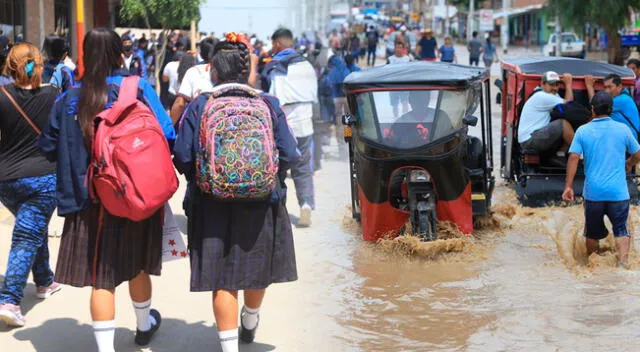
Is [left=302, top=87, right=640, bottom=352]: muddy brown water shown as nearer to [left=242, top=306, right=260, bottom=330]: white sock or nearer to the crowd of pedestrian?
[left=242, top=306, right=260, bottom=330]: white sock

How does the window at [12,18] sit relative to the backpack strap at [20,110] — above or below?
above

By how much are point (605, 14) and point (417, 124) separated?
98.5 feet

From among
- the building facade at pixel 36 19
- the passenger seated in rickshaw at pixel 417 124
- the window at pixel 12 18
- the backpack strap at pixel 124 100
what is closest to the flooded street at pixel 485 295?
the passenger seated in rickshaw at pixel 417 124

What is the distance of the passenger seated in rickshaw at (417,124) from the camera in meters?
8.41

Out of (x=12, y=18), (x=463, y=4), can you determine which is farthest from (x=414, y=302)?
(x=463, y=4)

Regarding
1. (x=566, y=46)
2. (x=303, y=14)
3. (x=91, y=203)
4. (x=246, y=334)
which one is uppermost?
(x=303, y=14)

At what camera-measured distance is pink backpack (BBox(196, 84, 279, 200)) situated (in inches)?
189

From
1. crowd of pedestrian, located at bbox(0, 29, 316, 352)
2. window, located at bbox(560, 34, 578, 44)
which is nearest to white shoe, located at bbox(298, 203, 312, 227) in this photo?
crowd of pedestrian, located at bbox(0, 29, 316, 352)

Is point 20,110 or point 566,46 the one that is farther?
point 566,46

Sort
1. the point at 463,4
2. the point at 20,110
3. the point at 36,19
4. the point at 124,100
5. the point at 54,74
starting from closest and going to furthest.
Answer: the point at 124,100 → the point at 20,110 → the point at 54,74 → the point at 36,19 → the point at 463,4

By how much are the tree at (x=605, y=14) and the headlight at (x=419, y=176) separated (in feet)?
97.9

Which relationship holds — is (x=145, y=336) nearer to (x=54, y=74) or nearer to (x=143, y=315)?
(x=143, y=315)

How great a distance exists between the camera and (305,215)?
32.4 ft

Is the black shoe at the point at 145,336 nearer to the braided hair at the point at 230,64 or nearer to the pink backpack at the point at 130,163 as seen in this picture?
the pink backpack at the point at 130,163
